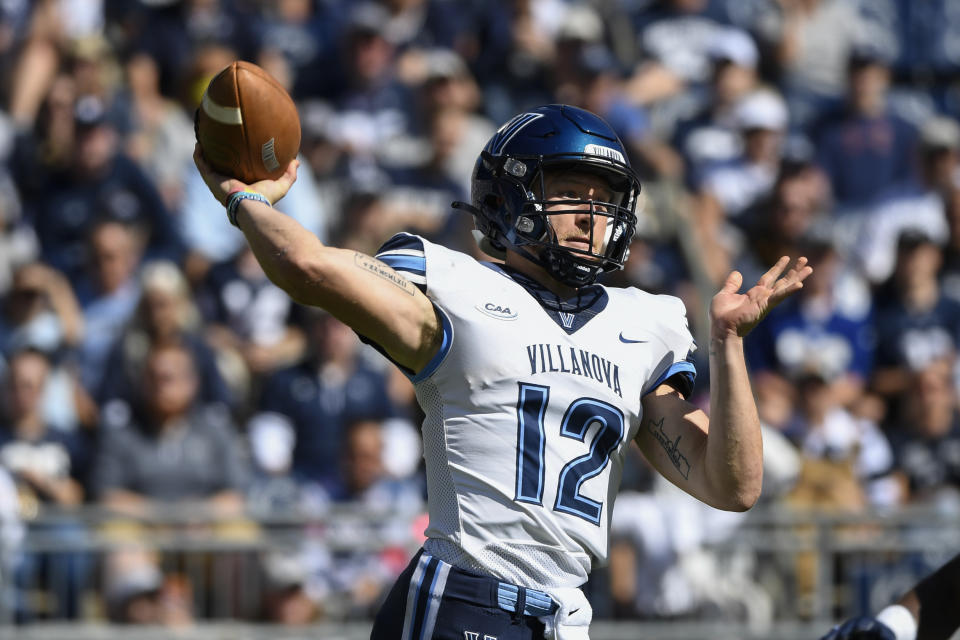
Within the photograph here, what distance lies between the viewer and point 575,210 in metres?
4.16

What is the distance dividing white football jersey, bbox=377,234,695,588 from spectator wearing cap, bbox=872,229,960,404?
20.5 feet

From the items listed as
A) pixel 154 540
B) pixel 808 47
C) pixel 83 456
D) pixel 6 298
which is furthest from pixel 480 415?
pixel 808 47

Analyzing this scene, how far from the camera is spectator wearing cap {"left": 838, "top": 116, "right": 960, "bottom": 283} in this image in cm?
1088

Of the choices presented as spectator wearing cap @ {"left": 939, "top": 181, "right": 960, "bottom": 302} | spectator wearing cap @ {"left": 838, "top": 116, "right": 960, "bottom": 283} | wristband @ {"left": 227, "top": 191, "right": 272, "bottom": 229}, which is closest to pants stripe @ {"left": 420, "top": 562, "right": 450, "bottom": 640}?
wristband @ {"left": 227, "top": 191, "right": 272, "bottom": 229}

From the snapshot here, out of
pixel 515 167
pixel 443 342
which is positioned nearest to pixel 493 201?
pixel 515 167

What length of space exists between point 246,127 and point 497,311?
0.83 m

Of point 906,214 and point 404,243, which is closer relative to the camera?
point 404,243

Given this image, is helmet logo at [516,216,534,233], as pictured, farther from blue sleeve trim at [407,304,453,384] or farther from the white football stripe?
the white football stripe

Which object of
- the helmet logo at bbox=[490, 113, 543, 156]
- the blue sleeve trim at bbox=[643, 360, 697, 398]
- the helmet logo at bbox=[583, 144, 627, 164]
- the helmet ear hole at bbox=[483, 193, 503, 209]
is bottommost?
the blue sleeve trim at bbox=[643, 360, 697, 398]

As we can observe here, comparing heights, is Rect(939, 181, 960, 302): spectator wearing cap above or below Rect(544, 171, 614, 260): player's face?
above

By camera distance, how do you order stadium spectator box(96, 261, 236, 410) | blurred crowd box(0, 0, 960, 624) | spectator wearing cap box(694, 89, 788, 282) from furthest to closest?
spectator wearing cap box(694, 89, 788, 282) → stadium spectator box(96, 261, 236, 410) → blurred crowd box(0, 0, 960, 624)

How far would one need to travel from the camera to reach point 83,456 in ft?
27.2

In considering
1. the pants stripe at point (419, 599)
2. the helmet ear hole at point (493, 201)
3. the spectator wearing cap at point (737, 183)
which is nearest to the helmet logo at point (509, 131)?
the helmet ear hole at point (493, 201)

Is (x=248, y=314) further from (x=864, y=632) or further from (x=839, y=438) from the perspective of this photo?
(x=864, y=632)
